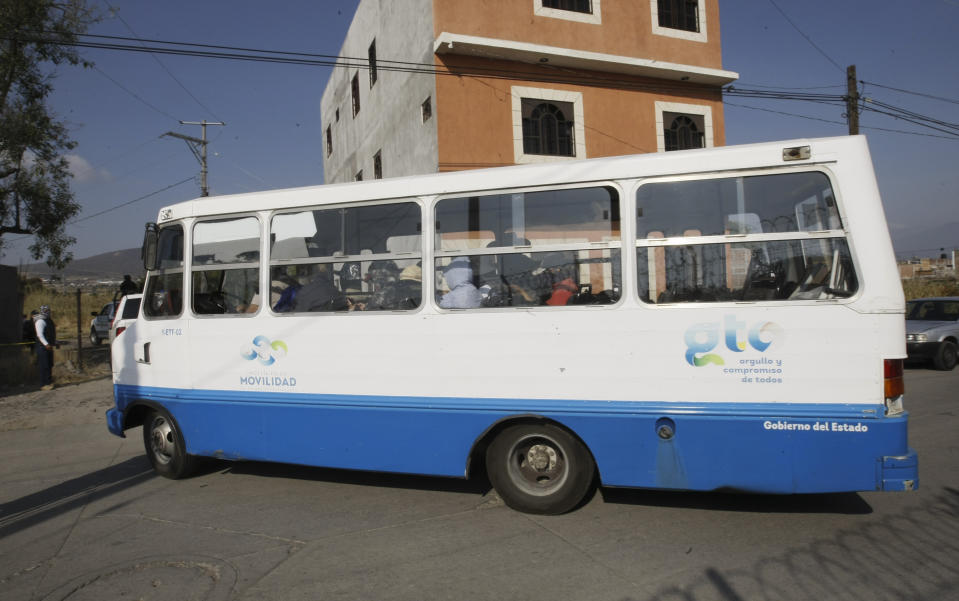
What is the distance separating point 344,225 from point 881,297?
13.5 ft

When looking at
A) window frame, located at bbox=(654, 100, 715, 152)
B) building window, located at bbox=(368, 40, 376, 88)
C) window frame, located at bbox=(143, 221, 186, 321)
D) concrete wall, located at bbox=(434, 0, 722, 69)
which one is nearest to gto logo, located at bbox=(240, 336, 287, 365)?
window frame, located at bbox=(143, 221, 186, 321)

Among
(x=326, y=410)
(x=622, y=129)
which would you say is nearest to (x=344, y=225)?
(x=326, y=410)

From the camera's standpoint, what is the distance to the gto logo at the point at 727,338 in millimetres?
4359

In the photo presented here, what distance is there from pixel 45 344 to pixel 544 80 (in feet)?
40.8

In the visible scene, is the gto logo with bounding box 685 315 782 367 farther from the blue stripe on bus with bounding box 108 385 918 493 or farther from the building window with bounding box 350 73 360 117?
the building window with bounding box 350 73 360 117

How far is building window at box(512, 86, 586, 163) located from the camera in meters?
14.9

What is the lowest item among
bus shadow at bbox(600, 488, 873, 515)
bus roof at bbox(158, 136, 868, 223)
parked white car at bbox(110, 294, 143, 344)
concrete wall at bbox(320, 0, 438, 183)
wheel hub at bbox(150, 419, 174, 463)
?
bus shadow at bbox(600, 488, 873, 515)

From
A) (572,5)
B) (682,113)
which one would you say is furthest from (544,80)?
(682,113)

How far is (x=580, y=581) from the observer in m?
3.75

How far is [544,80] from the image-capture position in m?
15.1

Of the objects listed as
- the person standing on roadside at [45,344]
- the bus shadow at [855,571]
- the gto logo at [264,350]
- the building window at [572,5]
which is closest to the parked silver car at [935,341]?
the bus shadow at [855,571]

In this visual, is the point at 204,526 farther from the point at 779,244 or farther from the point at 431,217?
the point at 779,244

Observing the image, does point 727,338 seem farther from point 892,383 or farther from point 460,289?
point 460,289

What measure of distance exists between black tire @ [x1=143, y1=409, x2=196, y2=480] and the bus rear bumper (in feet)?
19.5
